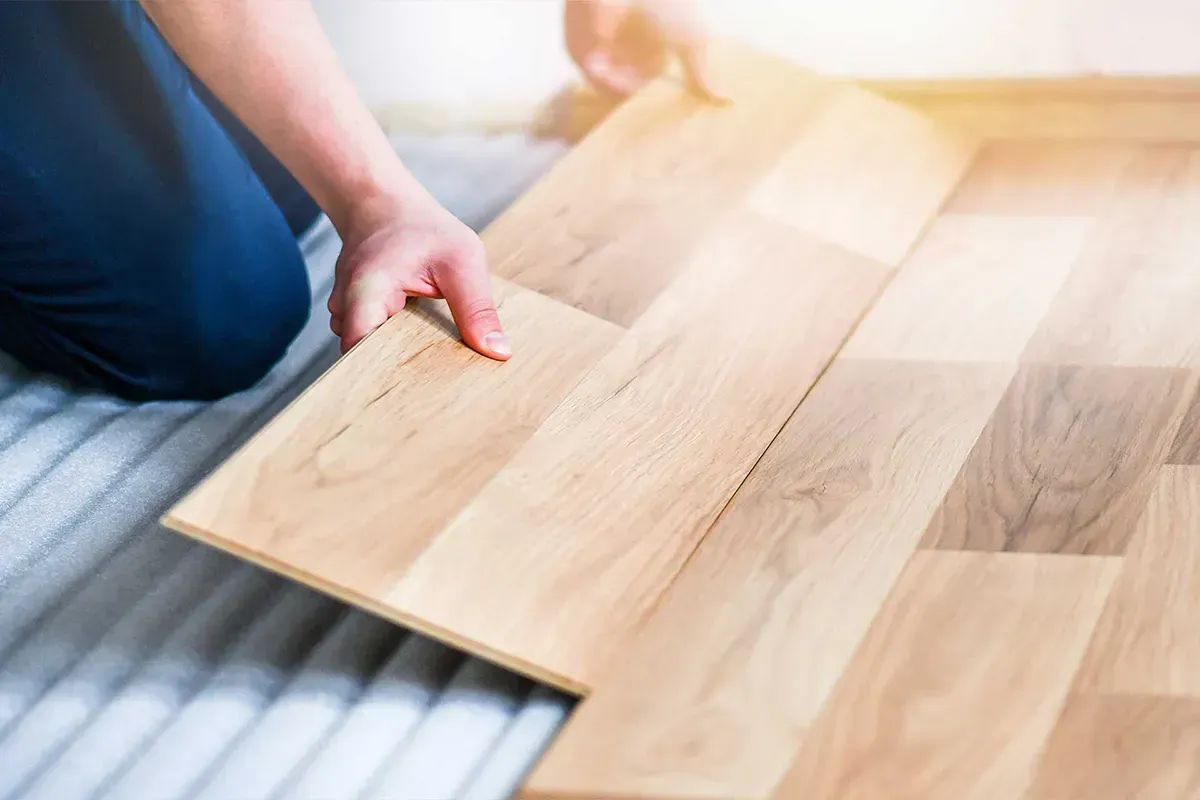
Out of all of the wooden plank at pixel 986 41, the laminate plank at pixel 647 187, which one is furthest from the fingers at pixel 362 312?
the wooden plank at pixel 986 41

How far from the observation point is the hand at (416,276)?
1029 mm

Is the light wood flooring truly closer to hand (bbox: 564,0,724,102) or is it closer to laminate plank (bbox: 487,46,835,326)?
laminate plank (bbox: 487,46,835,326)

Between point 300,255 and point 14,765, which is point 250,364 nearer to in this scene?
point 300,255

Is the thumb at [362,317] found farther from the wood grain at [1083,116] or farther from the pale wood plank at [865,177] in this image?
the wood grain at [1083,116]

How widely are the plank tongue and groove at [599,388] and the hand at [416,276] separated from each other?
0.07 ft

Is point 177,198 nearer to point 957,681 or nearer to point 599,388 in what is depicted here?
point 599,388

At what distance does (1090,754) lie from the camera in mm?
735

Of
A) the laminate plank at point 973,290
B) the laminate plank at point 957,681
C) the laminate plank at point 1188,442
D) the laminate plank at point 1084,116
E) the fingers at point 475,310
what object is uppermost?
the fingers at point 475,310

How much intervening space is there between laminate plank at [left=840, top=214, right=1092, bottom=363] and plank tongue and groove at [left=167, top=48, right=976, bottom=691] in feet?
0.10

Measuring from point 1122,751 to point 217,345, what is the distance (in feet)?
2.84

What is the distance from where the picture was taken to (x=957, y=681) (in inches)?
30.9

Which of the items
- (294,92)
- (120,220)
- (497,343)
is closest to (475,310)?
(497,343)

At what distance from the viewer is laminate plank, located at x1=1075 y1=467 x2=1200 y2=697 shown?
0.78m

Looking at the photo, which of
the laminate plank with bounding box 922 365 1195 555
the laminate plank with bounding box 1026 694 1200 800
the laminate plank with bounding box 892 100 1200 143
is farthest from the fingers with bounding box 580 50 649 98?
the laminate plank with bounding box 1026 694 1200 800
